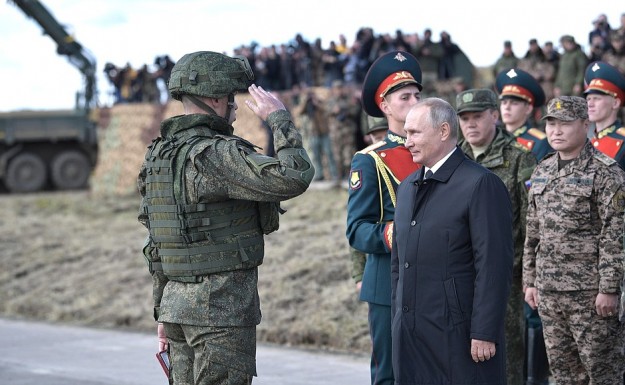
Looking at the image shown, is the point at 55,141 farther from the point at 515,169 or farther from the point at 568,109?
the point at 568,109

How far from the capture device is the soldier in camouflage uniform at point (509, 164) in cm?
686

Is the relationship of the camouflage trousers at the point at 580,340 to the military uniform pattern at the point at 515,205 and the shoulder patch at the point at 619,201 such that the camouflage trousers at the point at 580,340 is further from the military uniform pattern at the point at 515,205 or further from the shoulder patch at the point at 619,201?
the military uniform pattern at the point at 515,205

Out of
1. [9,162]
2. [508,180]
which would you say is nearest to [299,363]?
[508,180]

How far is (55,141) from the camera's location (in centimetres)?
3212

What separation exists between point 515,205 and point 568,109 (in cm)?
87

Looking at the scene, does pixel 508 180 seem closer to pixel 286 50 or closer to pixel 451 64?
pixel 451 64

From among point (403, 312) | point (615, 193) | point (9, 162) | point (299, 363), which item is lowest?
point (299, 363)

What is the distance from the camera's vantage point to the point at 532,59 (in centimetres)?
1681

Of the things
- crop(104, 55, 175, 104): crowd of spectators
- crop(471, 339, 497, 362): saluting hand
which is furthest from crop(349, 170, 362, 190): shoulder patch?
crop(104, 55, 175, 104): crowd of spectators

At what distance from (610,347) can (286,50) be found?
16515 mm

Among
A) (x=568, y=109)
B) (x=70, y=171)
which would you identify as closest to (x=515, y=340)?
(x=568, y=109)

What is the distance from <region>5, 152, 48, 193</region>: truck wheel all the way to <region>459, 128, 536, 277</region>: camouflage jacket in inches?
1018

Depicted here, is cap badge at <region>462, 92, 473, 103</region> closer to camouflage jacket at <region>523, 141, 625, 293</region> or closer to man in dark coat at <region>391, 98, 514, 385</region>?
camouflage jacket at <region>523, 141, 625, 293</region>

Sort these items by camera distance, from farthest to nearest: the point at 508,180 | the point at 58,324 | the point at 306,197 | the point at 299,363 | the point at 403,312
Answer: the point at 306,197
the point at 58,324
the point at 299,363
the point at 508,180
the point at 403,312
